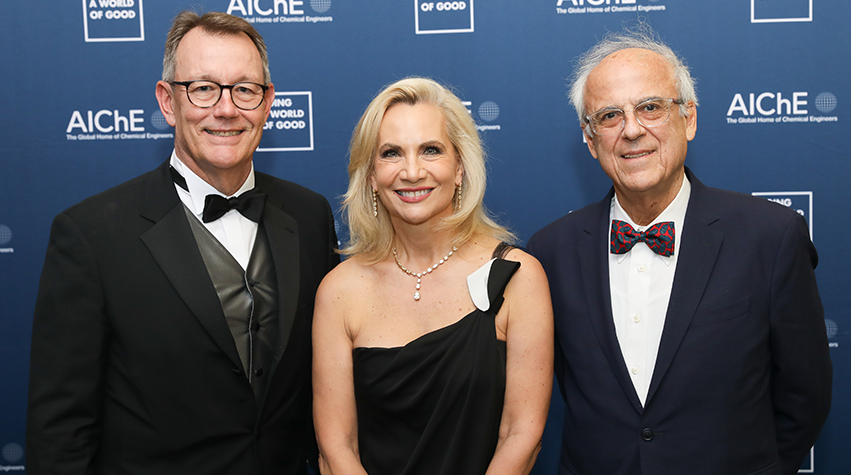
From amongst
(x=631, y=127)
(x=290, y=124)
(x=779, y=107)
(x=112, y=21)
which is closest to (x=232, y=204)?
(x=290, y=124)

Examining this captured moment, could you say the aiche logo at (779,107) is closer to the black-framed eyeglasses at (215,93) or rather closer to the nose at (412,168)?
the nose at (412,168)

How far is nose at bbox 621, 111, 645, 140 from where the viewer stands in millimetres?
1759

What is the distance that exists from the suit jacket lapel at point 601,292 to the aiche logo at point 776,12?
1582mm

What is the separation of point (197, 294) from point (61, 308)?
37 cm

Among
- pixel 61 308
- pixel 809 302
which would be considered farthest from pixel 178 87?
pixel 809 302

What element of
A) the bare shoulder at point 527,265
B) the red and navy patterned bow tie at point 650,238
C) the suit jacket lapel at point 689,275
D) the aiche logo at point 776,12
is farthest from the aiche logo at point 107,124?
the aiche logo at point 776,12

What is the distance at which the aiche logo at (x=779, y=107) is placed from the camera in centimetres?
279

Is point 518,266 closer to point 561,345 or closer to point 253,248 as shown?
point 561,345

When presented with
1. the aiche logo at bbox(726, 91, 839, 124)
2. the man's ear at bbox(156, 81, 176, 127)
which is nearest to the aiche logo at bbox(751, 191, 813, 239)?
the aiche logo at bbox(726, 91, 839, 124)

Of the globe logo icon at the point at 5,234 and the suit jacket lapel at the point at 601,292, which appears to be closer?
the suit jacket lapel at the point at 601,292

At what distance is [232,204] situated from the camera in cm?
187

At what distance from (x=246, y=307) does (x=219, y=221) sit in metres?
0.30

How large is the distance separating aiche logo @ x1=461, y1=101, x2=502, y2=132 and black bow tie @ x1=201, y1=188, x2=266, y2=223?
1284mm

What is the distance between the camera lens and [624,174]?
179 cm
